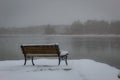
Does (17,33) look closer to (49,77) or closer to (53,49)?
(53,49)

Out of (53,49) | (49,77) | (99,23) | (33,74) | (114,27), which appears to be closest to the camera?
(49,77)

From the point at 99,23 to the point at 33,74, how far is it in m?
28.5

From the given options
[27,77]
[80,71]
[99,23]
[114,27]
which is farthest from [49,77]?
[99,23]

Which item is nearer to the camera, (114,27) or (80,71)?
(80,71)

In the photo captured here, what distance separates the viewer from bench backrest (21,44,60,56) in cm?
969

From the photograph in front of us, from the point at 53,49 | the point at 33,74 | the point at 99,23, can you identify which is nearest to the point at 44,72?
the point at 33,74

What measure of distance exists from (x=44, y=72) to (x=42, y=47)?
158 centimetres

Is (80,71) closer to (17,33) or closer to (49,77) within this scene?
(49,77)

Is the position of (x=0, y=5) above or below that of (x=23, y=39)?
above

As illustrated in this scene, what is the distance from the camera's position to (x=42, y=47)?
983cm

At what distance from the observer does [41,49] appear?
32.3 feet

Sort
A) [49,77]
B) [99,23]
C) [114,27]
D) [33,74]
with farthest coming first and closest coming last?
[99,23]
[114,27]
[33,74]
[49,77]

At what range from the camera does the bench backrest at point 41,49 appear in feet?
31.8

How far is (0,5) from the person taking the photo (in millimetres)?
33688
